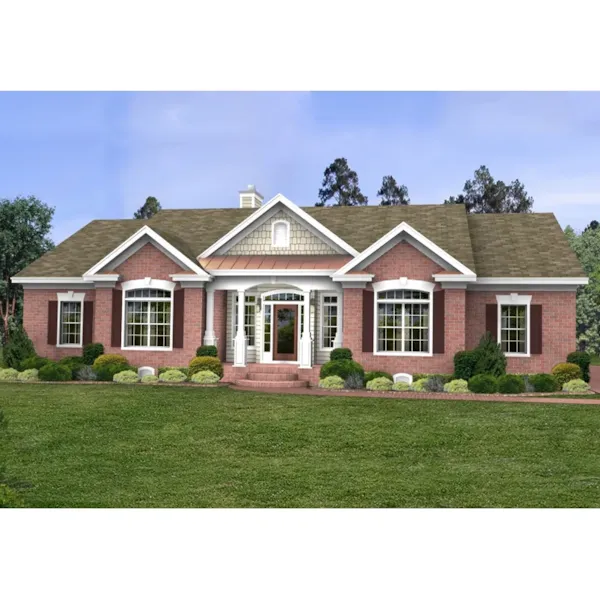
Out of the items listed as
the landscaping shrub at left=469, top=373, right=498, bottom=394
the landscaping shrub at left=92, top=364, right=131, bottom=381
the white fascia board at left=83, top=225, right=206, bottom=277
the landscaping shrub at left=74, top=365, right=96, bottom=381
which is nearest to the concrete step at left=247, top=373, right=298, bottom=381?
the white fascia board at left=83, top=225, right=206, bottom=277

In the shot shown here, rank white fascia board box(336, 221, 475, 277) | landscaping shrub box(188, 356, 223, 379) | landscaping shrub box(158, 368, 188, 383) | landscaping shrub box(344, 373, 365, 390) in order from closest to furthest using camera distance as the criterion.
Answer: landscaping shrub box(344, 373, 365, 390) < white fascia board box(336, 221, 475, 277) < landscaping shrub box(158, 368, 188, 383) < landscaping shrub box(188, 356, 223, 379)

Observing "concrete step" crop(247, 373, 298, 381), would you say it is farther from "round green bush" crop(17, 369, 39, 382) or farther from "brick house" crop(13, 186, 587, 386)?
"round green bush" crop(17, 369, 39, 382)

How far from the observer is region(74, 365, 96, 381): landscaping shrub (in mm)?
23800

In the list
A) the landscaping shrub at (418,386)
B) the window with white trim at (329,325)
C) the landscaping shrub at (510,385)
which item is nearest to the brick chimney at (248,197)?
the window with white trim at (329,325)

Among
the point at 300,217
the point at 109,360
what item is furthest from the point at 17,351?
the point at 300,217

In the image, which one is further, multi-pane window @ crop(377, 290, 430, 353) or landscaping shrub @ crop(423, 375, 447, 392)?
multi-pane window @ crop(377, 290, 430, 353)

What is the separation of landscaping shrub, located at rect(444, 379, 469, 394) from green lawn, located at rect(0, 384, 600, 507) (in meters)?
2.14

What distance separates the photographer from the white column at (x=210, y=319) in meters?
24.9

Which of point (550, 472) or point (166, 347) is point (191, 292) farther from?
point (550, 472)

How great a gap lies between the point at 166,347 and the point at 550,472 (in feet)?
46.5

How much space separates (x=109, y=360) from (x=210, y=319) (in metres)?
3.35

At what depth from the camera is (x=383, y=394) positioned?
20.9 meters

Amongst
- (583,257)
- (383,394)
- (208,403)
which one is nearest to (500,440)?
(383,394)

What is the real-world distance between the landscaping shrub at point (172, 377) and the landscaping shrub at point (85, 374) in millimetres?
2119
